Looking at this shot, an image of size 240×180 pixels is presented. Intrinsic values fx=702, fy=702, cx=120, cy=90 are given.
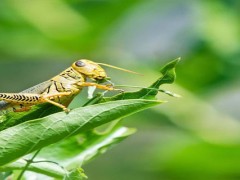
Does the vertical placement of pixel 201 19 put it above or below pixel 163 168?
above

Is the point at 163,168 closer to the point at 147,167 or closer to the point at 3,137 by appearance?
the point at 147,167

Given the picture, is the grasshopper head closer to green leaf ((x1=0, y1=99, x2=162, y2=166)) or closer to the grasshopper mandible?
the grasshopper mandible

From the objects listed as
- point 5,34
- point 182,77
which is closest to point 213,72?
point 182,77

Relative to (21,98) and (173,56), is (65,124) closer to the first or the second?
(21,98)

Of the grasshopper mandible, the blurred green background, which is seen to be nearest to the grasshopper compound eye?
the grasshopper mandible

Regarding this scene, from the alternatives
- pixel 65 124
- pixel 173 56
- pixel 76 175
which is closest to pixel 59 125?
pixel 65 124

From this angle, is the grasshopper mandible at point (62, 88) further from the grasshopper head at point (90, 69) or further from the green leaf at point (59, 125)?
the green leaf at point (59, 125)

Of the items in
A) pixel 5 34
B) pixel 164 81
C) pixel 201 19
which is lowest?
pixel 164 81
